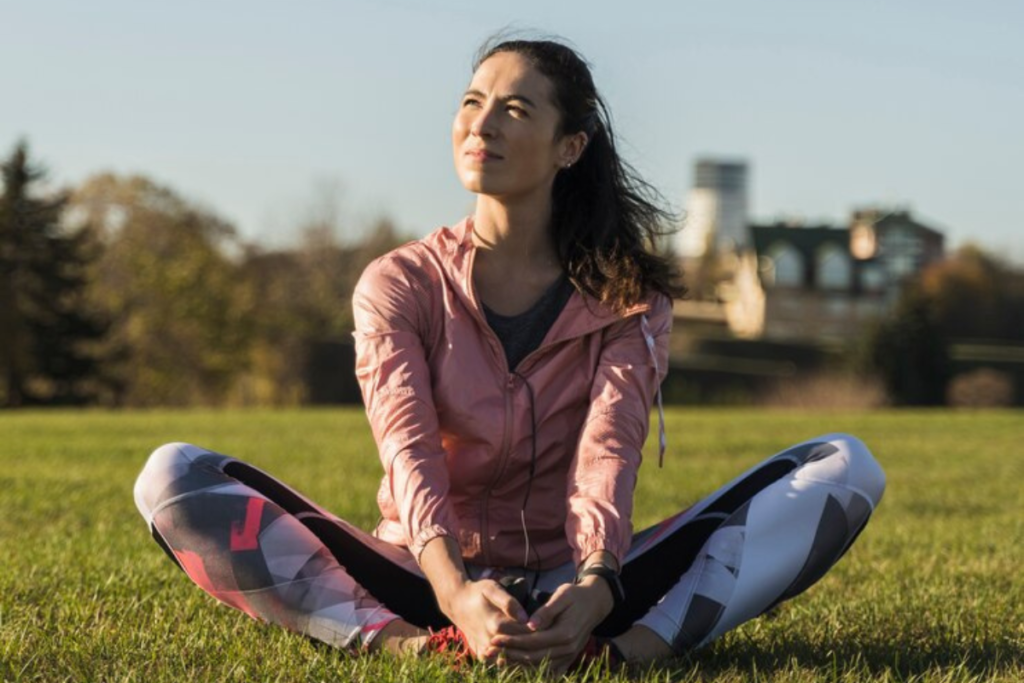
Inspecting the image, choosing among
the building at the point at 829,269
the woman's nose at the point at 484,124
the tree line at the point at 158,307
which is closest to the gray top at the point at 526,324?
the woman's nose at the point at 484,124

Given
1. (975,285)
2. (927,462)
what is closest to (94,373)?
(975,285)

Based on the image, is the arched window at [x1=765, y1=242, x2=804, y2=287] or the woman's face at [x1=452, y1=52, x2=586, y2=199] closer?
the woman's face at [x1=452, y1=52, x2=586, y2=199]

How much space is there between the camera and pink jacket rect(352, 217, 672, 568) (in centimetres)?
341

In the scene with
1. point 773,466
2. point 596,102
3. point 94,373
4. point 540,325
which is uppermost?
point 596,102

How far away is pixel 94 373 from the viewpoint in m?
44.3

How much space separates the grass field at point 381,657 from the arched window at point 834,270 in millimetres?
56041

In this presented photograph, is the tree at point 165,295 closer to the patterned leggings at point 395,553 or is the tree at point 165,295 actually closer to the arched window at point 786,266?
the arched window at point 786,266

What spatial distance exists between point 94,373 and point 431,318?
140ft

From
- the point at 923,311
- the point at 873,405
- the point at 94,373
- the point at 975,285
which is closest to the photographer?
the point at 873,405

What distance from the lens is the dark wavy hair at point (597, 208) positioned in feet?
12.0

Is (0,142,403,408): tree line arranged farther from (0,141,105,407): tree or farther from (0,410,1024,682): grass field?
(0,410,1024,682): grass field

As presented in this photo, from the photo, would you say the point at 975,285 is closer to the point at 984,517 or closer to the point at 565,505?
the point at 984,517

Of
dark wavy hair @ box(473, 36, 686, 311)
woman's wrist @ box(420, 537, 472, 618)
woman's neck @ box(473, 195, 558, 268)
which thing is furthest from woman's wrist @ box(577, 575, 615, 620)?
woman's neck @ box(473, 195, 558, 268)

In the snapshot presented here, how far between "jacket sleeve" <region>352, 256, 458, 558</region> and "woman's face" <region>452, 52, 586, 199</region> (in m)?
Result: 0.31
